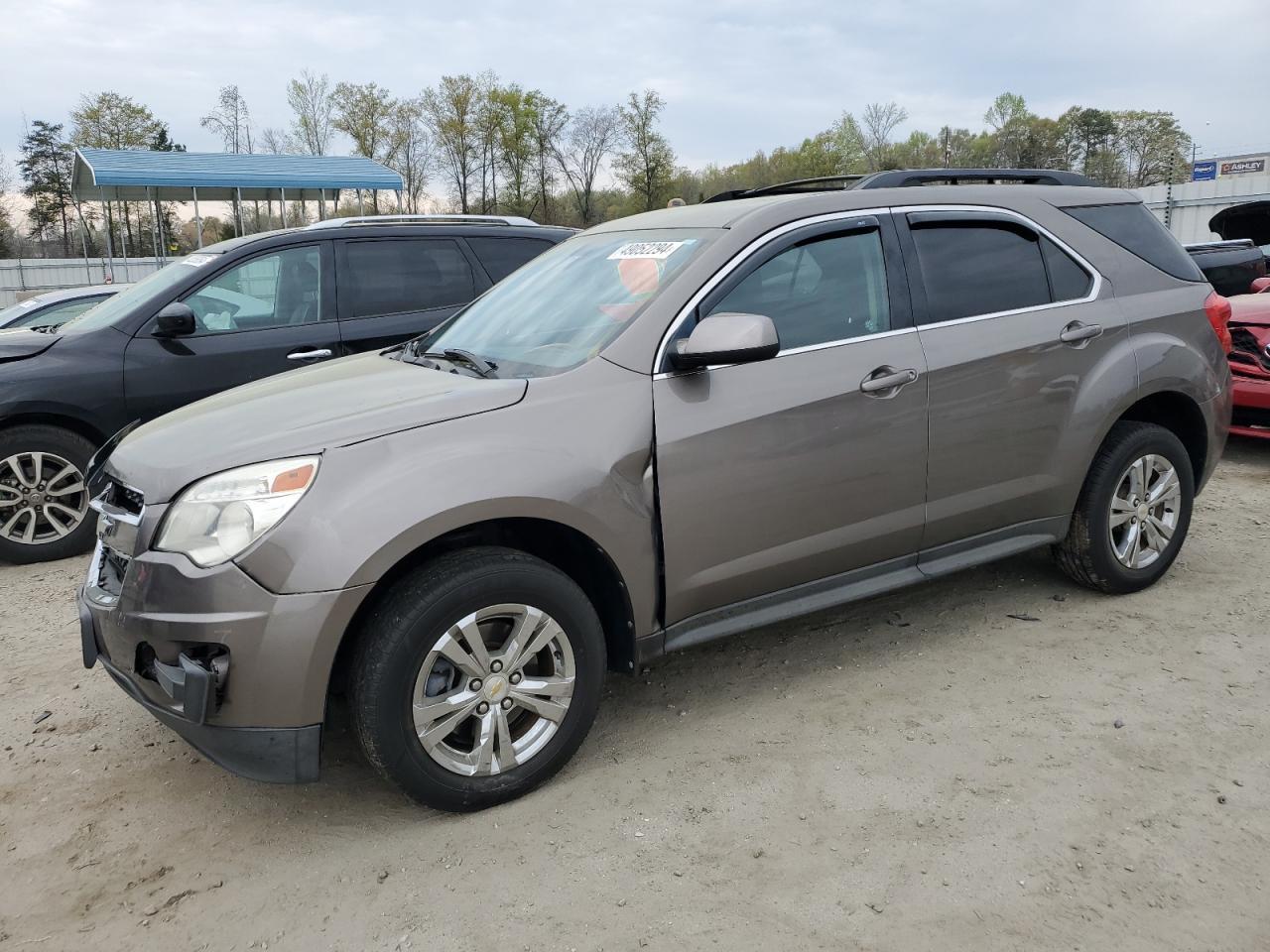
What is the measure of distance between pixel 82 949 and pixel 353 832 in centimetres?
73

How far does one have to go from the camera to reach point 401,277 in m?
6.39

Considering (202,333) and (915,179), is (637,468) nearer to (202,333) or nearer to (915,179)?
(915,179)

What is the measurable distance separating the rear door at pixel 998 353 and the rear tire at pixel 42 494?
15.1ft

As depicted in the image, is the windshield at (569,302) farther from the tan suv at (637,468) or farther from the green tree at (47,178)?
the green tree at (47,178)

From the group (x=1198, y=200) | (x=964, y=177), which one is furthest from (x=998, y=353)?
(x=1198, y=200)

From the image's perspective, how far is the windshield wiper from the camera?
10.8 ft

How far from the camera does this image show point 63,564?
5.57m

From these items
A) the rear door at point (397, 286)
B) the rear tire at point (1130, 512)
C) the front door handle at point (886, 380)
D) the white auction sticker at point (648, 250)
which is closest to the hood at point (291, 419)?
the white auction sticker at point (648, 250)

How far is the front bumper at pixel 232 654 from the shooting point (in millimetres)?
2523

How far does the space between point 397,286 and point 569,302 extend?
10.3ft

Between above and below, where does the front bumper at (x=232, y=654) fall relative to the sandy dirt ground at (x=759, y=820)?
above

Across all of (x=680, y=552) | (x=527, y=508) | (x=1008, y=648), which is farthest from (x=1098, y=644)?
(x=527, y=508)

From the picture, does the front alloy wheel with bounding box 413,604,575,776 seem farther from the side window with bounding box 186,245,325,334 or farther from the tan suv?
the side window with bounding box 186,245,325,334

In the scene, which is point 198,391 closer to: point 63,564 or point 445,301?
point 63,564
